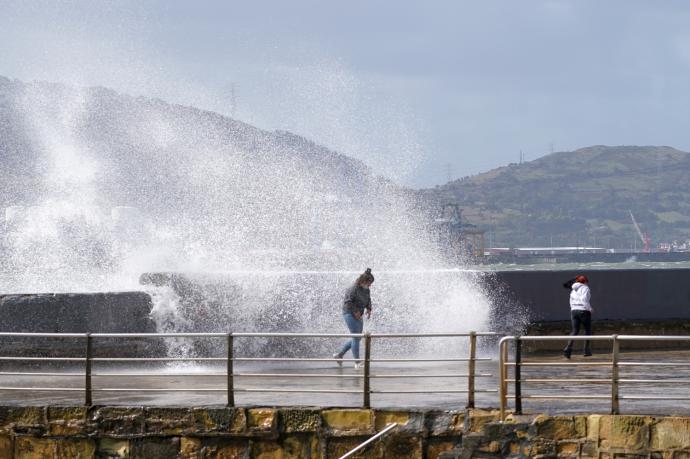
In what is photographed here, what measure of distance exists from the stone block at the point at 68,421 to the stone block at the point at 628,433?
4.35 m

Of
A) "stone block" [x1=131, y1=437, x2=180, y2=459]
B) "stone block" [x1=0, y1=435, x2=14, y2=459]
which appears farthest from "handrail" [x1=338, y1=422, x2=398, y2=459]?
"stone block" [x1=0, y1=435, x2=14, y2=459]

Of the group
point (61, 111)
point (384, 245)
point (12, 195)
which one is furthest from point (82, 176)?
point (12, 195)

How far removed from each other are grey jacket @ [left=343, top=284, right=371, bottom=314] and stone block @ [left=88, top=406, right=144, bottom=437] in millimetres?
5183

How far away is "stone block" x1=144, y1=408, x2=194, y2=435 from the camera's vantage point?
35.3ft

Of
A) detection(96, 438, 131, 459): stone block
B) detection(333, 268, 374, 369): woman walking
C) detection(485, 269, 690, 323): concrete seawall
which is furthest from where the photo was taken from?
detection(485, 269, 690, 323): concrete seawall

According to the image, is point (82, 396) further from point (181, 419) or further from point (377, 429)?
point (377, 429)

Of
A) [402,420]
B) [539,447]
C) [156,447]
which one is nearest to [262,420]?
[156,447]

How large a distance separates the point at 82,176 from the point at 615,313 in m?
21.2

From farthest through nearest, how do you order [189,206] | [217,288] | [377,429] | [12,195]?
[12,195] → [189,206] → [217,288] → [377,429]

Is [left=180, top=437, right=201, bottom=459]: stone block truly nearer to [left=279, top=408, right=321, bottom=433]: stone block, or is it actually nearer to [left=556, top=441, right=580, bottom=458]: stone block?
[left=279, top=408, right=321, bottom=433]: stone block

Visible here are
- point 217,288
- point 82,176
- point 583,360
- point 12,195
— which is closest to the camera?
point 583,360

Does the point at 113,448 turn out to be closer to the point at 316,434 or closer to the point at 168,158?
the point at 316,434

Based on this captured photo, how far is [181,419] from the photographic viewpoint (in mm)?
10766

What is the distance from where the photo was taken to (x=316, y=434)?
1052 centimetres
